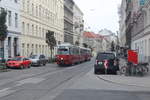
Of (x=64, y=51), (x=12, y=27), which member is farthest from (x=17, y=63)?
(x=12, y=27)

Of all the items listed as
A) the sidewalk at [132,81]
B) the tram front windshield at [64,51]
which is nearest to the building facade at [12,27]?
the tram front windshield at [64,51]

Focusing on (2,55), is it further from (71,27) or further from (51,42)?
(71,27)

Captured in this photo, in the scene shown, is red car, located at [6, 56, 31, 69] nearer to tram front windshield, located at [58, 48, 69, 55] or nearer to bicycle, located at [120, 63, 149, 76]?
tram front windshield, located at [58, 48, 69, 55]

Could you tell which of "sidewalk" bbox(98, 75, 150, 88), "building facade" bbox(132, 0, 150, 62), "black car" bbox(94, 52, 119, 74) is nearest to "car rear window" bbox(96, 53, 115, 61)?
"black car" bbox(94, 52, 119, 74)

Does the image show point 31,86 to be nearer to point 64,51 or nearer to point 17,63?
point 17,63

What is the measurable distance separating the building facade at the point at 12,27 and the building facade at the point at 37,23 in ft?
8.34

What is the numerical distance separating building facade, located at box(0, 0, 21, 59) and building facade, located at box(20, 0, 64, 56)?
8.34 feet

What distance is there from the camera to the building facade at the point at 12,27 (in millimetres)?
51375

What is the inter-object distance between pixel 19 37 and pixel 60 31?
3813 centimetres

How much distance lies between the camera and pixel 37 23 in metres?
68.8

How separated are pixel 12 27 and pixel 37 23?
50.9 ft

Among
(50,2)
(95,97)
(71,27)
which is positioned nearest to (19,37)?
(50,2)

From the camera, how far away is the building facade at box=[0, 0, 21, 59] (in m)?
51.4

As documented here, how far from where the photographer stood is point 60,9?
3740 inches
